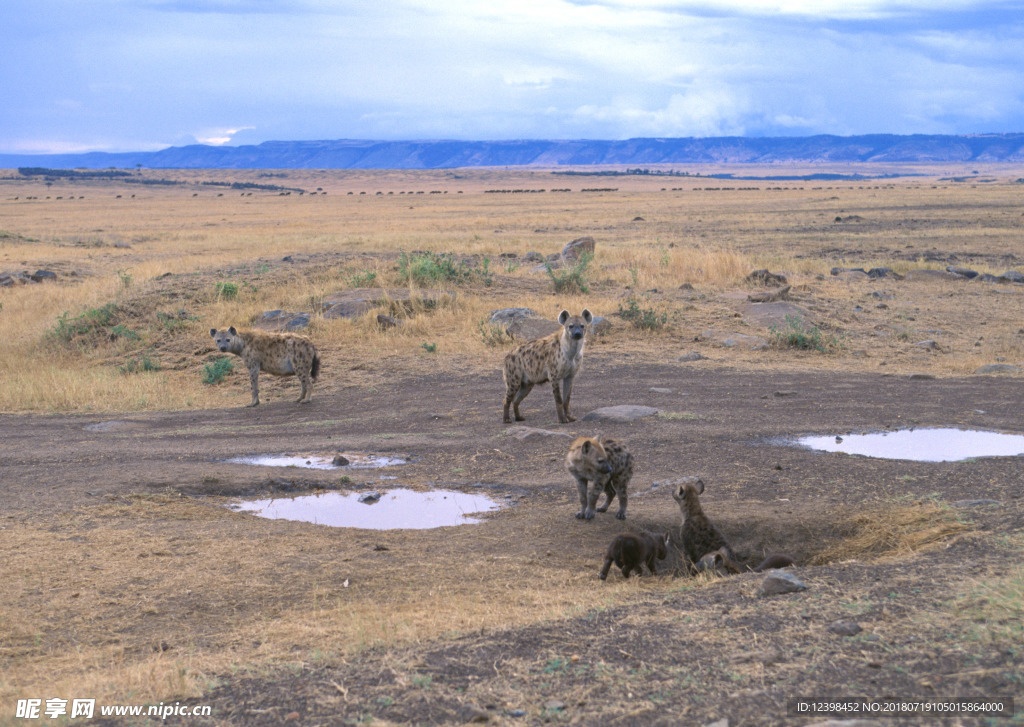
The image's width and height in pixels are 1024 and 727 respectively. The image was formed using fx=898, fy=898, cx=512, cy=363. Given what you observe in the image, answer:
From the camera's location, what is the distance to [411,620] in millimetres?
5496

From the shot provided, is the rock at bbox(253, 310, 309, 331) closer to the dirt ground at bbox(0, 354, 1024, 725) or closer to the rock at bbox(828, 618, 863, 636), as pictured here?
the dirt ground at bbox(0, 354, 1024, 725)

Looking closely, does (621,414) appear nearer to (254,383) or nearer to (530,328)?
(530,328)

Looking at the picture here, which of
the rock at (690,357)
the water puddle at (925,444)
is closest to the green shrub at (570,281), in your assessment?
the rock at (690,357)

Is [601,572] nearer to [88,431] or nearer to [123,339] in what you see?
[88,431]

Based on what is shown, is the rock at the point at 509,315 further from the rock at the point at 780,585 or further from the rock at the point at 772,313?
the rock at the point at 780,585

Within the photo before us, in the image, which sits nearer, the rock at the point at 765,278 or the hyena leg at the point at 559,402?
the hyena leg at the point at 559,402

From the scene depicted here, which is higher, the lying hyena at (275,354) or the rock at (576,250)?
the rock at (576,250)

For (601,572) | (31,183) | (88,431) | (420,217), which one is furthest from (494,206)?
(31,183)

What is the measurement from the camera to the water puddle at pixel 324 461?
970cm

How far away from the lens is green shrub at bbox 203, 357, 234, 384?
15.6m

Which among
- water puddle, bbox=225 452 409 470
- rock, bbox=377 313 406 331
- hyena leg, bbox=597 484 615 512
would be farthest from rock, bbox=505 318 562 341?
hyena leg, bbox=597 484 615 512

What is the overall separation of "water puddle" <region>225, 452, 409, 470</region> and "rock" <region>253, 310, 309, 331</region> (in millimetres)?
7956

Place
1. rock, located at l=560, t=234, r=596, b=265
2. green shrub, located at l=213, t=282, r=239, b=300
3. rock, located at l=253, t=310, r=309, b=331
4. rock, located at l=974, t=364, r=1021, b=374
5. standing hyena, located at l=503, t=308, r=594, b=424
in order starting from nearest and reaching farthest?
standing hyena, located at l=503, t=308, r=594, b=424 < rock, located at l=974, t=364, r=1021, b=374 < rock, located at l=253, t=310, r=309, b=331 < green shrub, located at l=213, t=282, r=239, b=300 < rock, located at l=560, t=234, r=596, b=265

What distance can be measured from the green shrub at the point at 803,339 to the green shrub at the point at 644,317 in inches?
82.7
